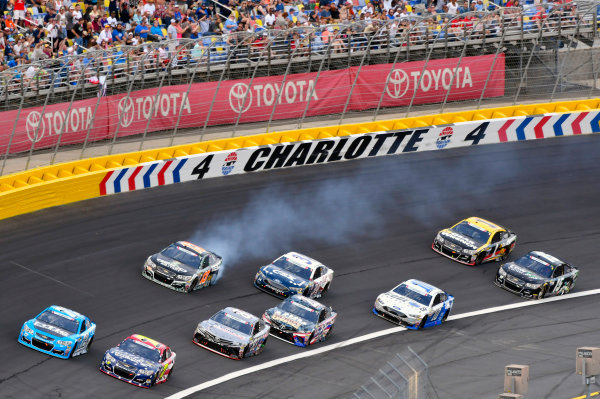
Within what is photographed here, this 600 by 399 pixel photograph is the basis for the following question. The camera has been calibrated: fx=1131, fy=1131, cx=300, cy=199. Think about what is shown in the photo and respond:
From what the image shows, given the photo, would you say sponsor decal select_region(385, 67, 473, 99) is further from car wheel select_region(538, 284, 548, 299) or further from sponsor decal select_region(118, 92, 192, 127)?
car wheel select_region(538, 284, 548, 299)

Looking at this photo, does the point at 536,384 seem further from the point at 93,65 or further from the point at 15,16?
the point at 15,16

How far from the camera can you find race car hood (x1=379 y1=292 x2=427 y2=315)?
98.7 ft

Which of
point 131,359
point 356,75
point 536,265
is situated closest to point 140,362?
point 131,359

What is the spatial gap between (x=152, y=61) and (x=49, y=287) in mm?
9047

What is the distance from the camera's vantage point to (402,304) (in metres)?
30.3

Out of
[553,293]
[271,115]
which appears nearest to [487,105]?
[271,115]

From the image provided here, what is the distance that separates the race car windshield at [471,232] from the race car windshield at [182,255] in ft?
27.8

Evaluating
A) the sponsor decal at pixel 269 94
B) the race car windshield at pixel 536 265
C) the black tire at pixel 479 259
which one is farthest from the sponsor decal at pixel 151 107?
the race car windshield at pixel 536 265

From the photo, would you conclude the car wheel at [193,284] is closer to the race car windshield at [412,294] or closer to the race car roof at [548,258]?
the race car windshield at [412,294]

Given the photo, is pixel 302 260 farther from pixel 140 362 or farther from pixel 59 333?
pixel 59 333

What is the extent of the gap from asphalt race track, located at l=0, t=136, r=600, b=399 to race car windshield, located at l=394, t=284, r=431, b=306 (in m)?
0.87

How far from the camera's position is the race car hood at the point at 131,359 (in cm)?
2608

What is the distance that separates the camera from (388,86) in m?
40.6

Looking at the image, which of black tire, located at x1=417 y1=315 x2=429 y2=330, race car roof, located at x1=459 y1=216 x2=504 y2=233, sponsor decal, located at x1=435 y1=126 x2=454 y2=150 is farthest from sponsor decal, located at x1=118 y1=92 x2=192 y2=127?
black tire, located at x1=417 y1=315 x2=429 y2=330
